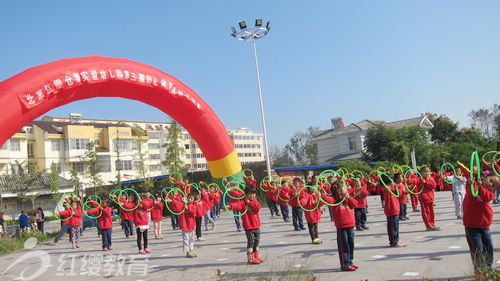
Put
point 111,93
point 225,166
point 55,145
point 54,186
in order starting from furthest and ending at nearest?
point 55,145 → point 54,186 → point 225,166 → point 111,93

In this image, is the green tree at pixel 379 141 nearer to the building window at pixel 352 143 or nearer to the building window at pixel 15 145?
the building window at pixel 352 143

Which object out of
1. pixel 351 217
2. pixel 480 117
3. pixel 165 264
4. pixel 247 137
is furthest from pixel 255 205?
pixel 247 137

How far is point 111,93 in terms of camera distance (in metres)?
11.6

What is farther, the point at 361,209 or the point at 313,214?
the point at 361,209

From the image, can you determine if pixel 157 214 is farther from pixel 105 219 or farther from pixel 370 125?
pixel 370 125

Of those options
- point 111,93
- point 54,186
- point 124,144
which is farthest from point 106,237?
point 124,144

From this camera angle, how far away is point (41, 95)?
934cm

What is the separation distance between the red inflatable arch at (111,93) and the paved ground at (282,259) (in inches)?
128

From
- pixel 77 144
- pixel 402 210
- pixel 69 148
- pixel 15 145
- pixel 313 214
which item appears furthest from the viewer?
pixel 77 144

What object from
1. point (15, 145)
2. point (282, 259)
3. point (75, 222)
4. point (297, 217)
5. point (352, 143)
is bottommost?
point (282, 259)

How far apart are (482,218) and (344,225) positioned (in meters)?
1.96

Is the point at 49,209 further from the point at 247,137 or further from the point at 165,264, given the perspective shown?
the point at 247,137

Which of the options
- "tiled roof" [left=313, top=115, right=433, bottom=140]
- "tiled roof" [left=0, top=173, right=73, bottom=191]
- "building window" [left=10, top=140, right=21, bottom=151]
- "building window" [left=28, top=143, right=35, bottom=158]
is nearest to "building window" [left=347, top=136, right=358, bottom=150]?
"tiled roof" [left=313, top=115, right=433, bottom=140]

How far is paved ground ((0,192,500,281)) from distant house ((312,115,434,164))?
22.9 meters
